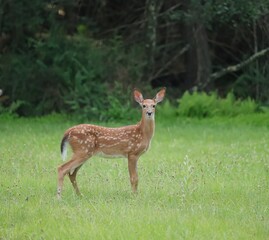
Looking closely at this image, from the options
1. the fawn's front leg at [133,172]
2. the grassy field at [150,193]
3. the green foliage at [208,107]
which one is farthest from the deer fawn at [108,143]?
the green foliage at [208,107]

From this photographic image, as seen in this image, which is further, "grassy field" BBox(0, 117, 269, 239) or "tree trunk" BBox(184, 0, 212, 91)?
"tree trunk" BBox(184, 0, 212, 91)

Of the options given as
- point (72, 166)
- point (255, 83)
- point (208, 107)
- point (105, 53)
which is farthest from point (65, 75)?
point (72, 166)

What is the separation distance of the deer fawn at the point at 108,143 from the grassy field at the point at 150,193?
12.9 inches

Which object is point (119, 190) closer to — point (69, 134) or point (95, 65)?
point (69, 134)

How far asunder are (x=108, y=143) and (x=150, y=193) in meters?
0.87

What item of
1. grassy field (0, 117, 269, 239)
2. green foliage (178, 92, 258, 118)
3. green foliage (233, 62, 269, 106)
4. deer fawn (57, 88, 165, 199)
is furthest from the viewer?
green foliage (233, 62, 269, 106)

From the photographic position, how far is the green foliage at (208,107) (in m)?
20.3

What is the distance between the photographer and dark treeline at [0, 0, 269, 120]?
20.8 metres

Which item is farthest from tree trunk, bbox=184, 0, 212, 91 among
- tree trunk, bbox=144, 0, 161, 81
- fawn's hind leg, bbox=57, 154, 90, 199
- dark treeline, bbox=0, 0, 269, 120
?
fawn's hind leg, bbox=57, 154, 90, 199

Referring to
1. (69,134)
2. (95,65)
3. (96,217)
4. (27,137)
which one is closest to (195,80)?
(95,65)

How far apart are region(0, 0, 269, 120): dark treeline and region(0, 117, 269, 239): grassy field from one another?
4.65 meters

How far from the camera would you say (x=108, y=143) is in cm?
1077

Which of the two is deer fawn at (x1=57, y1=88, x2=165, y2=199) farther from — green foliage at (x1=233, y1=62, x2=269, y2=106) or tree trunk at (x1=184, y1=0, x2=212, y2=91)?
green foliage at (x1=233, y1=62, x2=269, y2=106)

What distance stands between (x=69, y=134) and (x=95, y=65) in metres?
10.6
